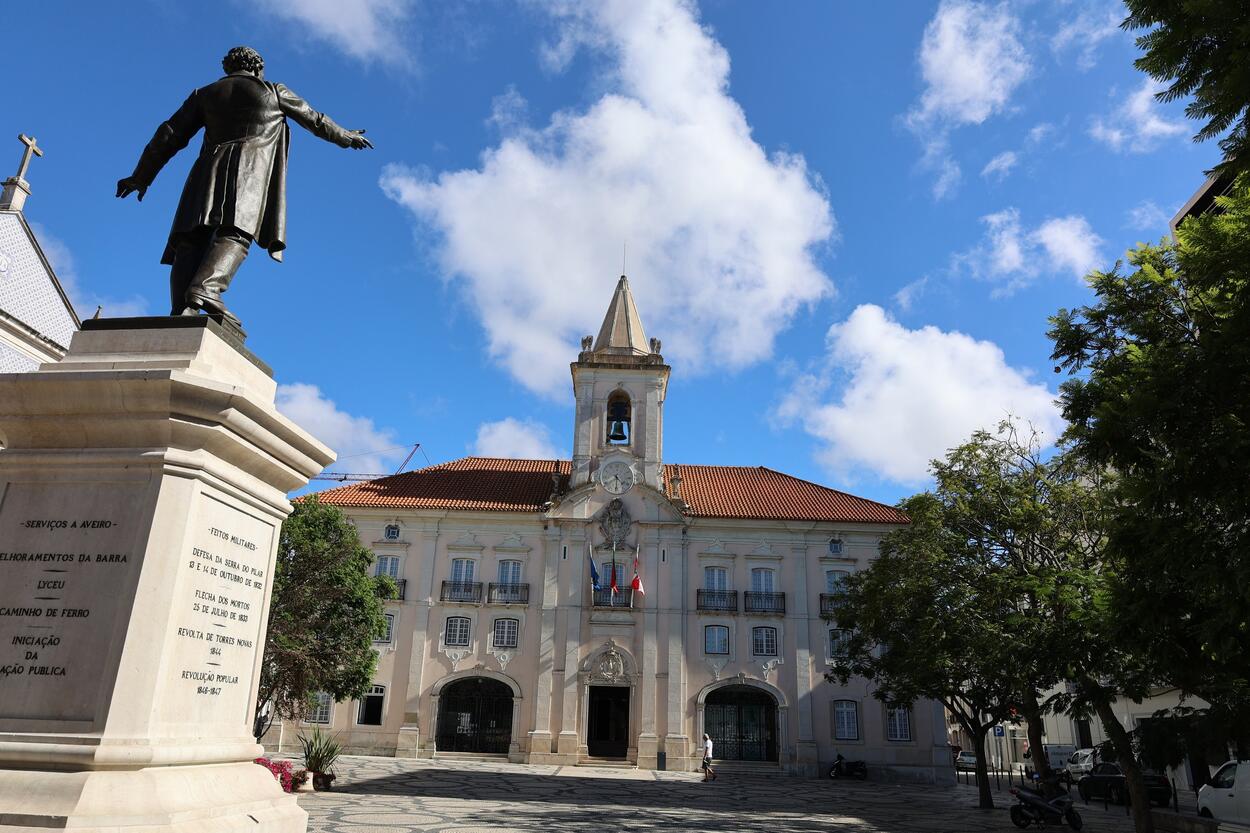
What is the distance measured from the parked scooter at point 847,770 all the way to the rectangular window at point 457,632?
1383 cm

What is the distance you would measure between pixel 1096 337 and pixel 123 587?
9597mm

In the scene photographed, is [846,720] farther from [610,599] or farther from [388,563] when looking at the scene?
[388,563]

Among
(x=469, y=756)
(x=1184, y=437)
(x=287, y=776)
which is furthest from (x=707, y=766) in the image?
(x=1184, y=437)

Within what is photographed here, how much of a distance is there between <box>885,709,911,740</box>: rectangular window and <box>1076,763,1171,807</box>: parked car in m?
6.48

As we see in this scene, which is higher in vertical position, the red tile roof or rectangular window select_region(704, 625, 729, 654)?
the red tile roof

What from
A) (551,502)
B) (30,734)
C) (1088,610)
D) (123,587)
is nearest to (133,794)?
(30,734)

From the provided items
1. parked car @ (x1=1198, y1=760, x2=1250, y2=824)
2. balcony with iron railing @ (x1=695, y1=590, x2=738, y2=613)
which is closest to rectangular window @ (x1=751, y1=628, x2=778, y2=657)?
balcony with iron railing @ (x1=695, y1=590, x2=738, y2=613)

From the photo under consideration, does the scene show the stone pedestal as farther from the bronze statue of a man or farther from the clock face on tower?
the clock face on tower

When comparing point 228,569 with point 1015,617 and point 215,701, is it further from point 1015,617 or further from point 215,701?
point 1015,617

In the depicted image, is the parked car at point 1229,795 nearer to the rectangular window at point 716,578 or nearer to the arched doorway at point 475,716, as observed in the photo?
the rectangular window at point 716,578

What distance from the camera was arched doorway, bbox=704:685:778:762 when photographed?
2967cm

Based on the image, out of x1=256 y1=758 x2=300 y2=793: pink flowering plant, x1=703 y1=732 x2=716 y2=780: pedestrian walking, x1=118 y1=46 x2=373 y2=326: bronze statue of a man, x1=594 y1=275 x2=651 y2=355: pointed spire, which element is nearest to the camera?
x1=118 y1=46 x2=373 y2=326: bronze statue of a man

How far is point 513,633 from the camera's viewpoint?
100ft

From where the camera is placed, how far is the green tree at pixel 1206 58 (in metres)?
4.66
